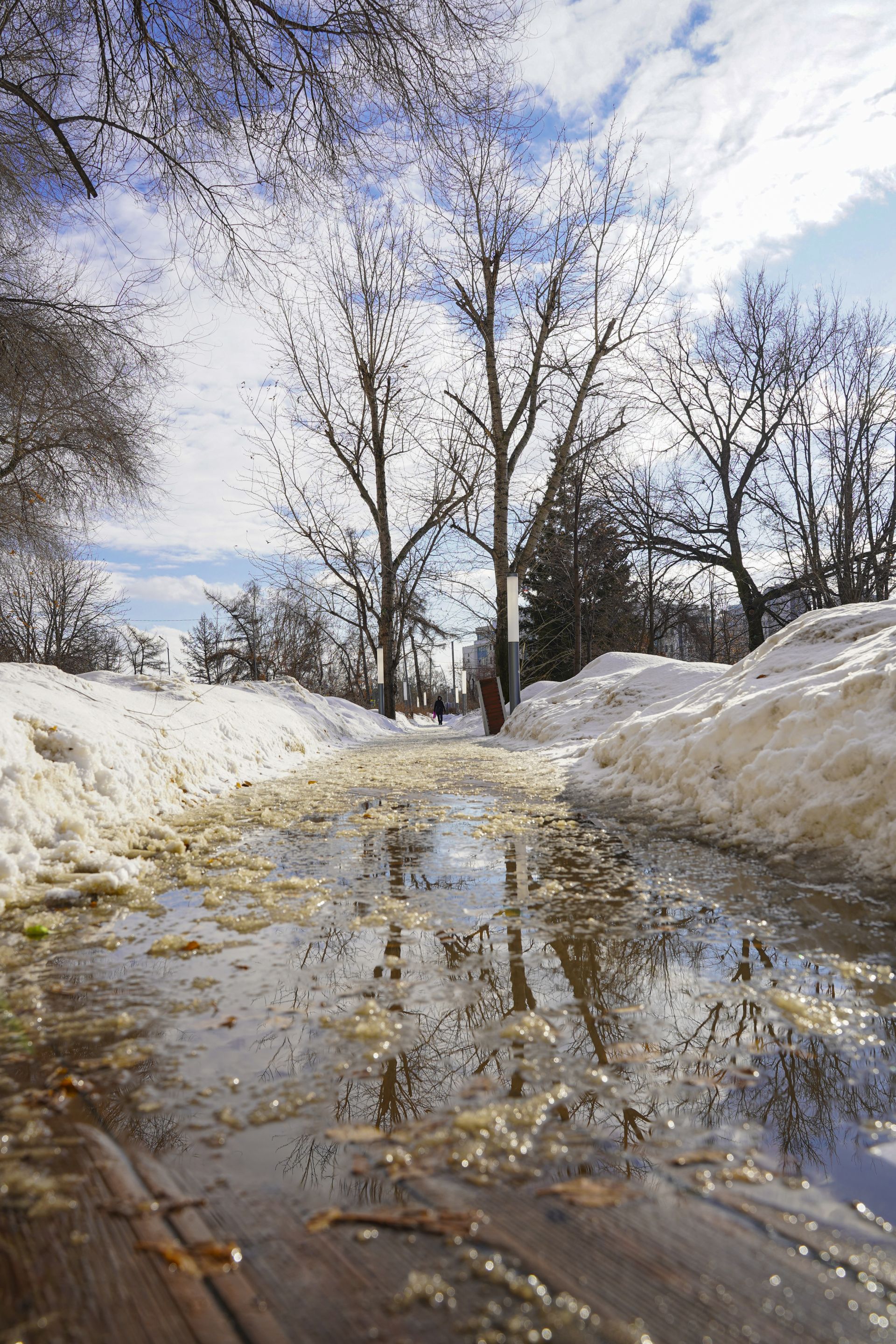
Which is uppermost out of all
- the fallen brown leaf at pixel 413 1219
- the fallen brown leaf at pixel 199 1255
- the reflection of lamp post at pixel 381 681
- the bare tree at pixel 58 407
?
the bare tree at pixel 58 407

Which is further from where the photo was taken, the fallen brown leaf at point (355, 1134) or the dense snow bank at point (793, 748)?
the dense snow bank at point (793, 748)

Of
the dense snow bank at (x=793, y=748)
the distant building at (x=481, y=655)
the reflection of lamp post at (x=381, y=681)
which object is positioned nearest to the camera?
the dense snow bank at (x=793, y=748)

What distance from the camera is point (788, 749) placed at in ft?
12.3

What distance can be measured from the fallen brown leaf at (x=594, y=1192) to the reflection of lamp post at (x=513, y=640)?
12552 mm

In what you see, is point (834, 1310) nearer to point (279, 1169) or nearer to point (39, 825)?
point (279, 1169)

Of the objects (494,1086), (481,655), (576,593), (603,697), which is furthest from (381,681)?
(481,655)

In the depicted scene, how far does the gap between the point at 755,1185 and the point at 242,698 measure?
913 cm

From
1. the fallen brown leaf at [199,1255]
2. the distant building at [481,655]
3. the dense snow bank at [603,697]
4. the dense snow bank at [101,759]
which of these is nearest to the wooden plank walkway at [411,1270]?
the fallen brown leaf at [199,1255]

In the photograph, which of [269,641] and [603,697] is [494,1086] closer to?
[603,697]

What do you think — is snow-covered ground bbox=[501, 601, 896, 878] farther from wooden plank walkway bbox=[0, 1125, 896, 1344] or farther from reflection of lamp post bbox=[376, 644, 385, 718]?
reflection of lamp post bbox=[376, 644, 385, 718]

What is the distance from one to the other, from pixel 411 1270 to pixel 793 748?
11.1 feet

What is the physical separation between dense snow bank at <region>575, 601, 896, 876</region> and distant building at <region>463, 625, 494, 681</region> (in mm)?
20869

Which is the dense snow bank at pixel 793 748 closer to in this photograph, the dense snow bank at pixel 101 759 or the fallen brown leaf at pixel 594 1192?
the fallen brown leaf at pixel 594 1192

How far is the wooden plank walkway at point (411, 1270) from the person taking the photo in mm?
894
